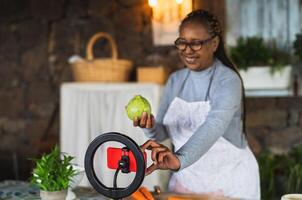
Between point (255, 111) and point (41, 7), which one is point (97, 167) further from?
point (41, 7)

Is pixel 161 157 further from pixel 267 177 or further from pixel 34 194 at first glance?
pixel 267 177

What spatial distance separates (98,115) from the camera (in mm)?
3215

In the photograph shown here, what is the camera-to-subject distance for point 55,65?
3.86 meters

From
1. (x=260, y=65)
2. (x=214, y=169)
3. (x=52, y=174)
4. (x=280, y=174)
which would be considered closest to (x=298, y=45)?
(x=260, y=65)

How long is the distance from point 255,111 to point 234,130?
1.48 meters

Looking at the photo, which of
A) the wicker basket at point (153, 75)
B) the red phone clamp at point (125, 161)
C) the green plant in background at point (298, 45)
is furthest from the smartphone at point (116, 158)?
the green plant in background at point (298, 45)

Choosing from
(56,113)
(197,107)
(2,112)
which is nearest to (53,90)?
(56,113)

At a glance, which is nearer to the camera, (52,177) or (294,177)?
(52,177)

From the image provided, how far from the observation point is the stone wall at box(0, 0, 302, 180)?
11.8ft

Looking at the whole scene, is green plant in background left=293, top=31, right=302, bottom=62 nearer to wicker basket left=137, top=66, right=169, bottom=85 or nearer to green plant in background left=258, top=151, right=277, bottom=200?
green plant in background left=258, top=151, right=277, bottom=200

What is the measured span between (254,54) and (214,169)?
1.34m

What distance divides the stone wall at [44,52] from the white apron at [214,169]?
1520mm

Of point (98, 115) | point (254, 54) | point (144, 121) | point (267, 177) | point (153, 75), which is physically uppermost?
point (254, 54)

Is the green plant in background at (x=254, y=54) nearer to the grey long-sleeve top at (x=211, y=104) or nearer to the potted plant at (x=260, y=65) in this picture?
the potted plant at (x=260, y=65)
